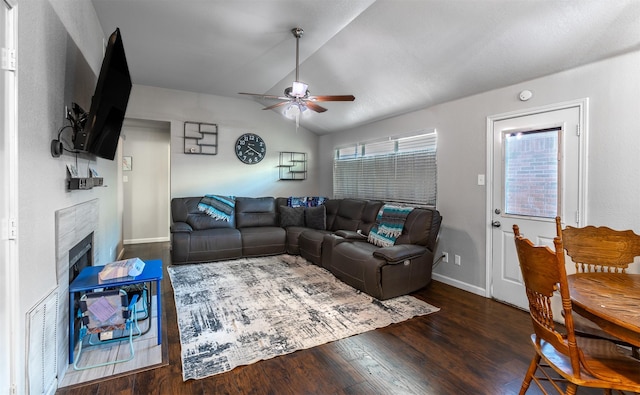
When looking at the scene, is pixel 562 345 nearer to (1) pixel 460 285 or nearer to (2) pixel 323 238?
(1) pixel 460 285

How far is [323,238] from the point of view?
164 inches

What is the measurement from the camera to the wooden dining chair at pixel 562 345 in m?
1.21

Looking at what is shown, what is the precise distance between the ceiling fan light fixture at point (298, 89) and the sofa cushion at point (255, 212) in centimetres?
271

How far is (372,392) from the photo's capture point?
1745 mm

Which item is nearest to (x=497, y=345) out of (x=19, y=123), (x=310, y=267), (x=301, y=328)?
(x=301, y=328)

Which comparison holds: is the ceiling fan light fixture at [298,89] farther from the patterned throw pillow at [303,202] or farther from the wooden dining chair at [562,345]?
the patterned throw pillow at [303,202]

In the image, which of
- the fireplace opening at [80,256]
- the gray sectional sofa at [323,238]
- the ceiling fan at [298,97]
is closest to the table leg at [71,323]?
the fireplace opening at [80,256]

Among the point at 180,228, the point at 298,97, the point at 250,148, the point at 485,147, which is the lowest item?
the point at 180,228

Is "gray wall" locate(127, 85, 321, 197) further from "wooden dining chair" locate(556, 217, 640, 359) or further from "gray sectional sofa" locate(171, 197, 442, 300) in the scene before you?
"wooden dining chair" locate(556, 217, 640, 359)

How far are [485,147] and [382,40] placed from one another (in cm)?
160

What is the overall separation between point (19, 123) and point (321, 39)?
2810 millimetres

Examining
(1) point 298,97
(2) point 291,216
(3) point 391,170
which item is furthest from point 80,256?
(3) point 391,170

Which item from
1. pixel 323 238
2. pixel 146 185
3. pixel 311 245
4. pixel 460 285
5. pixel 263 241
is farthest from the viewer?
pixel 146 185

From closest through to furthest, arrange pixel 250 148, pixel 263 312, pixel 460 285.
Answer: pixel 263 312
pixel 460 285
pixel 250 148
